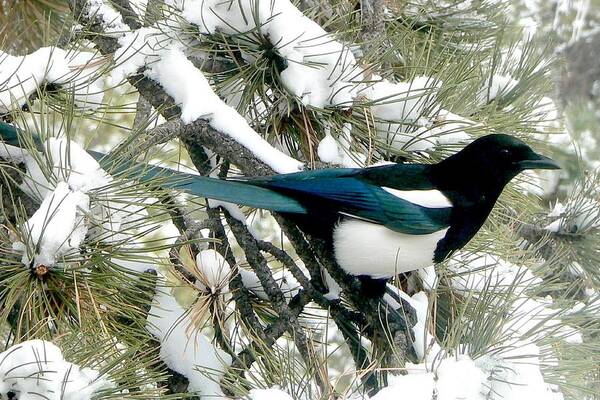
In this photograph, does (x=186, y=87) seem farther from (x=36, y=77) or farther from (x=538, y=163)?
(x=538, y=163)

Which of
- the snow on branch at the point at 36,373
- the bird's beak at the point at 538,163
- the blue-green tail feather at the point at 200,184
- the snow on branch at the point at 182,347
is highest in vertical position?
the blue-green tail feather at the point at 200,184

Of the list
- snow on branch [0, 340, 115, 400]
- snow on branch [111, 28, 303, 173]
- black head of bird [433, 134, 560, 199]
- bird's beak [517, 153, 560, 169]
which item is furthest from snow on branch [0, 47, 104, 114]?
bird's beak [517, 153, 560, 169]

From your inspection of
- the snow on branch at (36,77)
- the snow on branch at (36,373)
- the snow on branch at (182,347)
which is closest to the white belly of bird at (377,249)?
the snow on branch at (182,347)

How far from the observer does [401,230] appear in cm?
168

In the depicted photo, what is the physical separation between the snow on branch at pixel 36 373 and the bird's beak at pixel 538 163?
0.96m

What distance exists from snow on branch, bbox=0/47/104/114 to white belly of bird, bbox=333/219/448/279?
19.5 inches

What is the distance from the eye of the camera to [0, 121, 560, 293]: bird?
166 cm

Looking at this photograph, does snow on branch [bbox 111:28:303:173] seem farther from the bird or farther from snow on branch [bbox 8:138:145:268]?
snow on branch [bbox 8:138:145:268]

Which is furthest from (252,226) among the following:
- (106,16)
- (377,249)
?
(106,16)

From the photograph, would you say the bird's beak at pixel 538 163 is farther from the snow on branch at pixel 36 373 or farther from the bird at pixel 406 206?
the snow on branch at pixel 36 373

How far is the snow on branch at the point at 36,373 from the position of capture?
98 centimetres

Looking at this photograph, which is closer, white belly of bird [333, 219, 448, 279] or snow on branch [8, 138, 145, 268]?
snow on branch [8, 138, 145, 268]

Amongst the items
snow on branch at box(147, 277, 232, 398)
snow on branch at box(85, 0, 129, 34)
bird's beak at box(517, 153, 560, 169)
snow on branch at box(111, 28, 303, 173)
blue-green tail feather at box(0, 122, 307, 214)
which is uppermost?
snow on branch at box(85, 0, 129, 34)

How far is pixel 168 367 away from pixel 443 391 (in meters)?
0.51
